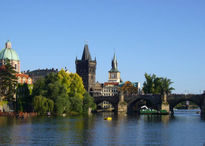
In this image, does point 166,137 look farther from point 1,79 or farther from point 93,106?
point 93,106

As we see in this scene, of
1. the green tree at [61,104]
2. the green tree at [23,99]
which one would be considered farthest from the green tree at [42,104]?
the green tree at [23,99]

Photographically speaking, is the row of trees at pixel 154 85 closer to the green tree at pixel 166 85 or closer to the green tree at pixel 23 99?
the green tree at pixel 166 85

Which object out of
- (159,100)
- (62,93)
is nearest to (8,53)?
(62,93)

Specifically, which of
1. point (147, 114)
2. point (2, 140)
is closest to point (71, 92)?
point (147, 114)

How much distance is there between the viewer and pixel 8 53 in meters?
176

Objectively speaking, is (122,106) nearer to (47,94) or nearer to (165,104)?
(165,104)

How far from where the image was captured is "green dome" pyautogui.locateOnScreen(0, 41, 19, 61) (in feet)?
574

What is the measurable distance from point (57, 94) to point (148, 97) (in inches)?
2126

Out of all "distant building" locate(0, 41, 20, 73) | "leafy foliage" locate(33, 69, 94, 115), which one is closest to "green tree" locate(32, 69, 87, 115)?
"leafy foliage" locate(33, 69, 94, 115)

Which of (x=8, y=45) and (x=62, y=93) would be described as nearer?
(x=62, y=93)

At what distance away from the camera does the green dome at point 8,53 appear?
175 m

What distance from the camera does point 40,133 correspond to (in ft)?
226

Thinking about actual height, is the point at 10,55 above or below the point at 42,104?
above

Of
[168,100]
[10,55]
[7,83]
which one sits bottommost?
[168,100]
